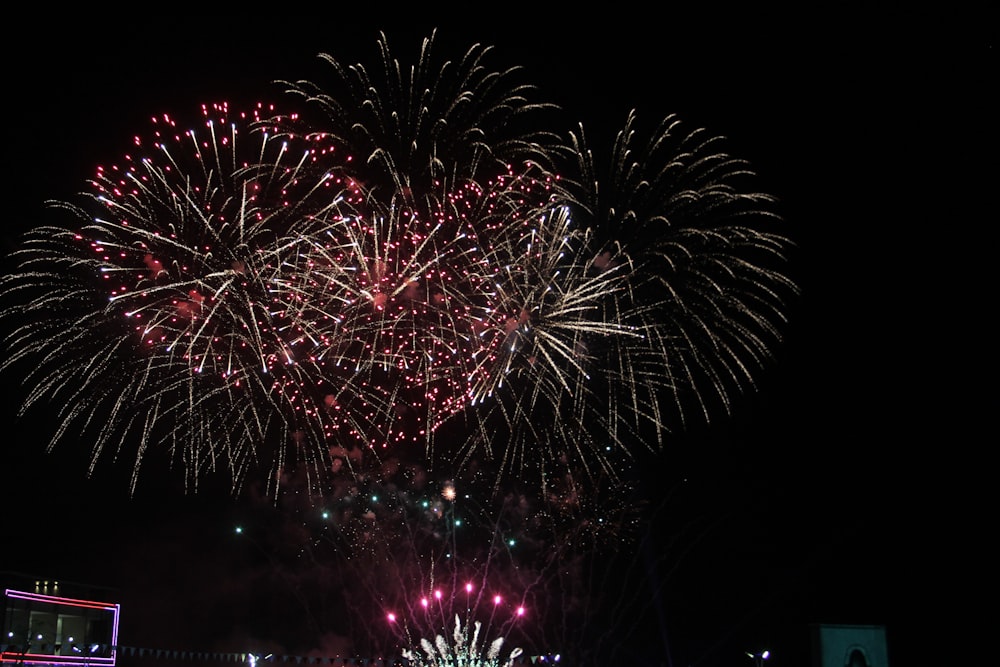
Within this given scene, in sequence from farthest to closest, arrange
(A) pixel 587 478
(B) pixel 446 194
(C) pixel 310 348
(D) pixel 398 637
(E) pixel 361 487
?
(D) pixel 398 637
(E) pixel 361 487
(A) pixel 587 478
(C) pixel 310 348
(B) pixel 446 194

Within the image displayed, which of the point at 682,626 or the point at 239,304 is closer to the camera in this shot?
the point at 239,304

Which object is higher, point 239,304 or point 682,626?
point 239,304

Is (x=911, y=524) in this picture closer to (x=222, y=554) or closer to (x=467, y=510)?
(x=467, y=510)

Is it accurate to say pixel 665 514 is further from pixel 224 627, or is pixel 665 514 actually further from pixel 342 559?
pixel 224 627

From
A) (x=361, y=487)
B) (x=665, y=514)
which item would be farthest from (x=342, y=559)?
(x=665, y=514)

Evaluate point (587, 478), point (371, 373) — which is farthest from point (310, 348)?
point (587, 478)

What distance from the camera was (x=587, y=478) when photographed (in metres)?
21.0

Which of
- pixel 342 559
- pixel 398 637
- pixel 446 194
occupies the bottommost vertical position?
pixel 398 637

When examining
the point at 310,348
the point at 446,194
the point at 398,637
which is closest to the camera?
the point at 446,194

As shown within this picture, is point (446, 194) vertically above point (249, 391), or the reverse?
point (446, 194)

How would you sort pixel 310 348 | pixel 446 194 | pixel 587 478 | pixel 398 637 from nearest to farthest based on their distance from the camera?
pixel 446 194 → pixel 310 348 → pixel 587 478 → pixel 398 637

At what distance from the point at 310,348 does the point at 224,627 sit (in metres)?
16.1

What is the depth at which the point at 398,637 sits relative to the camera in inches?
1053

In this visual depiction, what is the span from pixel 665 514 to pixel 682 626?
305 cm
